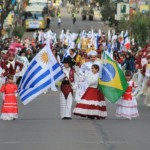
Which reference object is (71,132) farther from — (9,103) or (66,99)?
(9,103)

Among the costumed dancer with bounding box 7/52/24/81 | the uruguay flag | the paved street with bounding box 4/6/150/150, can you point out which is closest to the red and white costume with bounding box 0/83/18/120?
the paved street with bounding box 4/6/150/150

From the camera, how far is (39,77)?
858 inches

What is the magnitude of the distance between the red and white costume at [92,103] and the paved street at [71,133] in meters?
0.20

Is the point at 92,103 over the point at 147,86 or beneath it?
over

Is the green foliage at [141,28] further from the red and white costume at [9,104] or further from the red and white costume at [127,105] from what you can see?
the red and white costume at [9,104]

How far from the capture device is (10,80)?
21.4 meters

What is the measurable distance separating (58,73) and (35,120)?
146 cm

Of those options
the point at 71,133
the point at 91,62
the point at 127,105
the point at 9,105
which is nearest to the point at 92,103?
the point at 127,105

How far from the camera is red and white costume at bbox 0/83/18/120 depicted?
21062mm

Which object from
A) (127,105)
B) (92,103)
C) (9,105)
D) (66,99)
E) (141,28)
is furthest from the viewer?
(141,28)

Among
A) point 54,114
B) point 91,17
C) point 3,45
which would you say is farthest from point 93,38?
point 91,17

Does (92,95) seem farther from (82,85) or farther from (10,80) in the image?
(82,85)

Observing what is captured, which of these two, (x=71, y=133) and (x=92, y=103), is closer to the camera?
(x=71, y=133)

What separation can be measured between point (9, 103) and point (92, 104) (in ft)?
6.54
